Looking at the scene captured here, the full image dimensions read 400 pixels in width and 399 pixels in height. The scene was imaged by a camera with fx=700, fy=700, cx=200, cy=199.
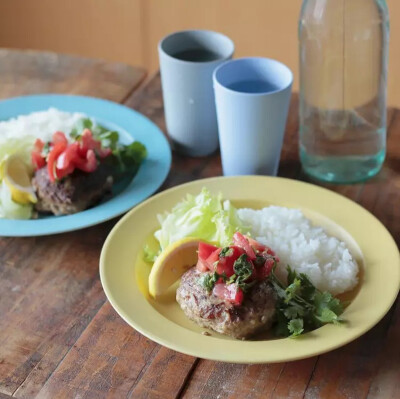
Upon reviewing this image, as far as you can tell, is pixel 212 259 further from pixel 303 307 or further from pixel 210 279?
pixel 303 307

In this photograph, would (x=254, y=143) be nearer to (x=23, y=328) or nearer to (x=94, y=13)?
(x=23, y=328)

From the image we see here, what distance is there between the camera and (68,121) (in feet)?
5.31

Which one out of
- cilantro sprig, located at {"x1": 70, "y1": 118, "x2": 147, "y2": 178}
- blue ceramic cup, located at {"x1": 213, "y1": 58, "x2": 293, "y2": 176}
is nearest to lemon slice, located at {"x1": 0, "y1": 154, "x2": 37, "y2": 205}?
cilantro sprig, located at {"x1": 70, "y1": 118, "x2": 147, "y2": 178}

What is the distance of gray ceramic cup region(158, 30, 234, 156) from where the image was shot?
1.57m

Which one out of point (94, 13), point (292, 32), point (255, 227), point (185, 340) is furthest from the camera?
point (94, 13)

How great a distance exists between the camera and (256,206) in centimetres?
144

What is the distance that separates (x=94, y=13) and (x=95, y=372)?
2.40m

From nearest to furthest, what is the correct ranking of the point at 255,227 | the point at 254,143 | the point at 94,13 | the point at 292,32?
the point at 255,227 → the point at 254,143 → the point at 292,32 → the point at 94,13

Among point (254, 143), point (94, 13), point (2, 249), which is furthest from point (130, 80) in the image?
Answer: point (94, 13)

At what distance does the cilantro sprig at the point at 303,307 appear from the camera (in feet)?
3.68

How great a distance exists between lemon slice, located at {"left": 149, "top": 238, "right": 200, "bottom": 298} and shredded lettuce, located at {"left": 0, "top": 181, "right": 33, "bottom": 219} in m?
0.35

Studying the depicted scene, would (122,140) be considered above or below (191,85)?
below

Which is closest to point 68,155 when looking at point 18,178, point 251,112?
point 18,178

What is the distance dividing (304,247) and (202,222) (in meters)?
0.19
